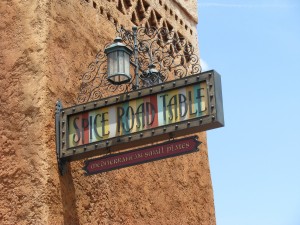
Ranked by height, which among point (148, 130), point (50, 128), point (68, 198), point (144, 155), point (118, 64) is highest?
point (118, 64)

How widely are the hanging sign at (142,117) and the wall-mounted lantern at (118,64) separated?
7.3 inches

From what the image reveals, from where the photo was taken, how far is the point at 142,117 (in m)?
6.85

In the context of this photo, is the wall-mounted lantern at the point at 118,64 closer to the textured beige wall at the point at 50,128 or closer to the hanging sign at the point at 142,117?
the hanging sign at the point at 142,117

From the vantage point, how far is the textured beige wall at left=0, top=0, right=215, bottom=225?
6.84m

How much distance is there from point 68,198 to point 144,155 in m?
0.93

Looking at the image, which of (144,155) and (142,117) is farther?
(142,117)

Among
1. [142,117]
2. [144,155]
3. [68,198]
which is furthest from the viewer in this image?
[68,198]

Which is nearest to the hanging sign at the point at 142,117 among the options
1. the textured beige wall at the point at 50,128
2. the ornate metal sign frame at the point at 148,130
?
the ornate metal sign frame at the point at 148,130

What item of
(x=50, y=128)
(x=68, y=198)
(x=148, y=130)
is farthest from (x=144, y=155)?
(x=50, y=128)

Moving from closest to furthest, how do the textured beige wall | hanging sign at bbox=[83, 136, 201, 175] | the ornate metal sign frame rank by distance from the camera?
hanging sign at bbox=[83, 136, 201, 175]
the ornate metal sign frame
the textured beige wall

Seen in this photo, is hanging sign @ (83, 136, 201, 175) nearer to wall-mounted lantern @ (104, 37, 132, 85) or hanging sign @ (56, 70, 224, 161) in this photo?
hanging sign @ (56, 70, 224, 161)

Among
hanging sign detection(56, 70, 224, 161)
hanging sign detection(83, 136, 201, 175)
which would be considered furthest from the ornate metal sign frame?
hanging sign detection(83, 136, 201, 175)

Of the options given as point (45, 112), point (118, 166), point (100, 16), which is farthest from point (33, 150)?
point (100, 16)

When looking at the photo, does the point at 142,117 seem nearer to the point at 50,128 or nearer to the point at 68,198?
the point at 50,128
